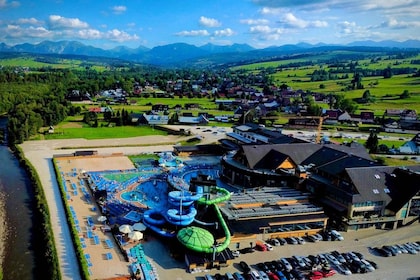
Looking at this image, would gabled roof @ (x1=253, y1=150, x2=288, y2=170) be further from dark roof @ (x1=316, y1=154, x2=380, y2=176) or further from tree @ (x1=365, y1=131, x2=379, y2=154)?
tree @ (x1=365, y1=131, x2=379, y2=154)

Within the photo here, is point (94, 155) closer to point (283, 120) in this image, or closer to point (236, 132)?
point (236, 132)

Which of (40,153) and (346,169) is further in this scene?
(40,153)

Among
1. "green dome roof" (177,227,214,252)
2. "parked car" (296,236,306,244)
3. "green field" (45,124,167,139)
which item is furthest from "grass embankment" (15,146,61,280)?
"green field" (45,124,167,139)

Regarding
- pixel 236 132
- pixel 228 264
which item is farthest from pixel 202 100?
pixel 228 264

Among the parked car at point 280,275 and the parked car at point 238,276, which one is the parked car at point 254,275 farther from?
the parked car at point 280,275

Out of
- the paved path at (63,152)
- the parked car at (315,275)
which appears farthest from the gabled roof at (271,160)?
the paved path at (63,152)

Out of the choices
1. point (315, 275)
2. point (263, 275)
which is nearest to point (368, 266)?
point (315, 275)

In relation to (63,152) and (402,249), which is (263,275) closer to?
(402,249)
